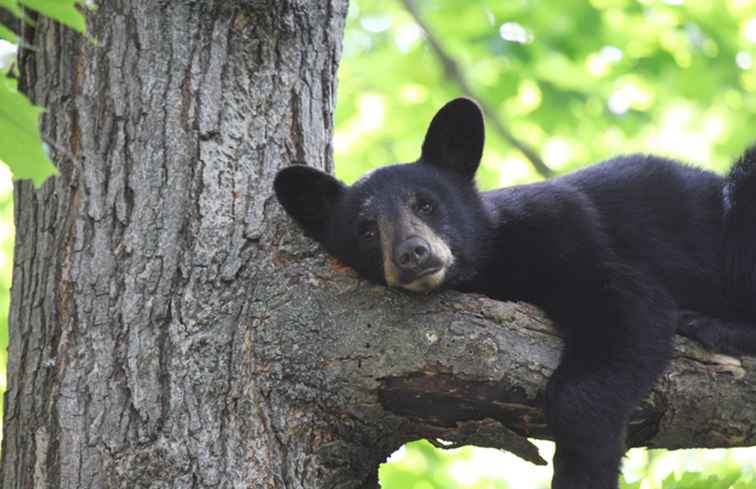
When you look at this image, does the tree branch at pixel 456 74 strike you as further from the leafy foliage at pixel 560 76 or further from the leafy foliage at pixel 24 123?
the leafy foliage at pixel 24 123

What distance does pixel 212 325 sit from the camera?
12.9 feet

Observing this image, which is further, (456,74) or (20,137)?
(456,74)

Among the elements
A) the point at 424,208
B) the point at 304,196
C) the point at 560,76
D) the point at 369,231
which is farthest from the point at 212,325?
the point at 560,76

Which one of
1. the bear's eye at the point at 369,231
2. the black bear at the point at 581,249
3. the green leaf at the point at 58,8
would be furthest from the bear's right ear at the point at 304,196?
the green leaf at the point at 58,8

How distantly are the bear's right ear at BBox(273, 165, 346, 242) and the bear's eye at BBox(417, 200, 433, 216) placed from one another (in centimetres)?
52

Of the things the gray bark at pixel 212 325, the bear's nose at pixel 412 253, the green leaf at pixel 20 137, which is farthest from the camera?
the bear's nose at pixel 412 253

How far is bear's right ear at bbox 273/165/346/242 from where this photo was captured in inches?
168

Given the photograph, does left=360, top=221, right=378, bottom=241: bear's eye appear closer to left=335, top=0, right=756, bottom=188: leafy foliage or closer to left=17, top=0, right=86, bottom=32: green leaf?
left=17, top=0, right=86, bottom=32: green leaf

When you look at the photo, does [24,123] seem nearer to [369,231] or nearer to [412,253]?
[412,253]

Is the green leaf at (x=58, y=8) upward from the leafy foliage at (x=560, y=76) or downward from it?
downward

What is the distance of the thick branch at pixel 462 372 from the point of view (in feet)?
12.5

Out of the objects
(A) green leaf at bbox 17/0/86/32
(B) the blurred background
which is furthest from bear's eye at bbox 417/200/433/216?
(B) the blurred background

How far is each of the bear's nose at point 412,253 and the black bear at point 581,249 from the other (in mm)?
10

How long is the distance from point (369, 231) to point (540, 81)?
5.85 m
